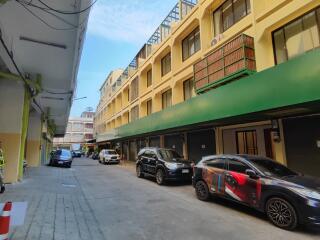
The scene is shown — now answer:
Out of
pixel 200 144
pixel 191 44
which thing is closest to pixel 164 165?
pixel 200 144

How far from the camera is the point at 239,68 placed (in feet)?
36.4

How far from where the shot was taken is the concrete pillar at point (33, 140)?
2147 centimetres

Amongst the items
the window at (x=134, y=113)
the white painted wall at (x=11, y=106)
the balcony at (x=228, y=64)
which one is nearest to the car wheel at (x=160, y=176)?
the balcony at (x=228, y=64)

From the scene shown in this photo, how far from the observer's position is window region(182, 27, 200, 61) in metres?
16.9

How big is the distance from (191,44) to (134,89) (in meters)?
13.3

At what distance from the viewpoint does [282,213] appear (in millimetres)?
6043

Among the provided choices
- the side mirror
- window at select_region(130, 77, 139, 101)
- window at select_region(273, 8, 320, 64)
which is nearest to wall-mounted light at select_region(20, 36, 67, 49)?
the side mirror

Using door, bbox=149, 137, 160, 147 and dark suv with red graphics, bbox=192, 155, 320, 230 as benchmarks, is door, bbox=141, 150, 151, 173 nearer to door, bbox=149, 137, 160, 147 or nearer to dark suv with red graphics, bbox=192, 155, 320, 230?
dark suv with red graphics, bbox=192, 155, 320, 230

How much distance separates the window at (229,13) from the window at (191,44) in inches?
83.8

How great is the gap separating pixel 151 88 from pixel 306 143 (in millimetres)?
16582

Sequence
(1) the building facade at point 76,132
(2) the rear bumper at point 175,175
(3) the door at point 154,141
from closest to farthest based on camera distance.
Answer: (2) the rear bumper at point 175,175
(3) the door at point 154,141
(1) the building facade at point 76,132

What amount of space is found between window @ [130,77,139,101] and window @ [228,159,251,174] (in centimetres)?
2148

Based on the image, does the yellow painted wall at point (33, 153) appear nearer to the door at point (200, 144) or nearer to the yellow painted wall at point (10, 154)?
the yellow painted wall at point (10, 154)

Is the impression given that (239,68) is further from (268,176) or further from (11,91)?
(11,91)
